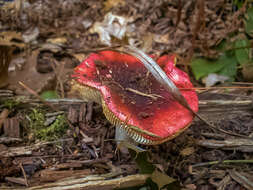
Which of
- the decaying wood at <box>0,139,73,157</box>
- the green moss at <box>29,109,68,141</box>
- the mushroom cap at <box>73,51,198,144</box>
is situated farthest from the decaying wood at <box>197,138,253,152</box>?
the decaying wood at <box>0,139,73,157</box>

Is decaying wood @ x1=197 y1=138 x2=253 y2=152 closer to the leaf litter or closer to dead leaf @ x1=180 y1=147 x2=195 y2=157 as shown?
the leaf litter

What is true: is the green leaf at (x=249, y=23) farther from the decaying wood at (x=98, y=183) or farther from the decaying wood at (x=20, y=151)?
the decaying wood at (x=20, y=151)

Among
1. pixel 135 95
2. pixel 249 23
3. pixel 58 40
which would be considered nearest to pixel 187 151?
pixel 135 95

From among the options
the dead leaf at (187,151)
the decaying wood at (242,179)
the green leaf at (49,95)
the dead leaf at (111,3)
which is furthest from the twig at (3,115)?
the dead leaf at (111,3)

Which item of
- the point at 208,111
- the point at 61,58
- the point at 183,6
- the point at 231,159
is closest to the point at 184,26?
the point at 183,6

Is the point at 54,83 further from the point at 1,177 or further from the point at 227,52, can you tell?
the point at 227,52

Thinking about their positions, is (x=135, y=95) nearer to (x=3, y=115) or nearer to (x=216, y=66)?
(x=3, y=115)
